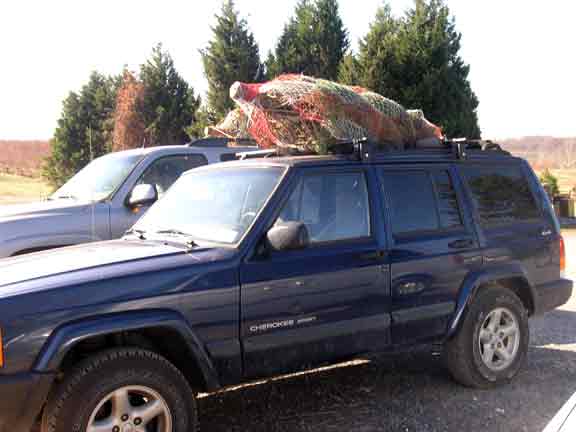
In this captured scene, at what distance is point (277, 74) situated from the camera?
2428 centimetres

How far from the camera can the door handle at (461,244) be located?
16.6 feet

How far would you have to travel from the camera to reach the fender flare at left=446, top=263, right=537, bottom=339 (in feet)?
16.6

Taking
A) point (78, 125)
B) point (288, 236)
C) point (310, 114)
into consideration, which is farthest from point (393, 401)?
point (78, 125)

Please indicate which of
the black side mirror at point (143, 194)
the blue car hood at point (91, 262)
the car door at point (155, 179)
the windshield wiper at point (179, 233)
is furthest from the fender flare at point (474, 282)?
the car door at point (155, 179)

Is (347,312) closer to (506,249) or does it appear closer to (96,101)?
(506,249)

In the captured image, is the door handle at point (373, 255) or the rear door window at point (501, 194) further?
the rear door window at point (501, 194)

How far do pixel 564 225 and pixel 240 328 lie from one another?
64.7 ft

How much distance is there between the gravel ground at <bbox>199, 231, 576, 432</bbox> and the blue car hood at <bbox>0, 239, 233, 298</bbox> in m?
1.36

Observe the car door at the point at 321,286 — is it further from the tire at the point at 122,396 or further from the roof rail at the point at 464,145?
the roof rail at the point at 464,145

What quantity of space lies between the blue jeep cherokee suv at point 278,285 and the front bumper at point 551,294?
14 millimetres

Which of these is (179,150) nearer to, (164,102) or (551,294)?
(551,294)

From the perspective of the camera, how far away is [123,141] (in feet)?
86.3

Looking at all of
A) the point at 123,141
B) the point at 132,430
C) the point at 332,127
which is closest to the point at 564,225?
the point at 123,141

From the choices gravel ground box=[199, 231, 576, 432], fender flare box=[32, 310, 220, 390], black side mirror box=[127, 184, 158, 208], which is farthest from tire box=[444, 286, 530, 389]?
black side mirror box=[127, 184, 158, 208]
